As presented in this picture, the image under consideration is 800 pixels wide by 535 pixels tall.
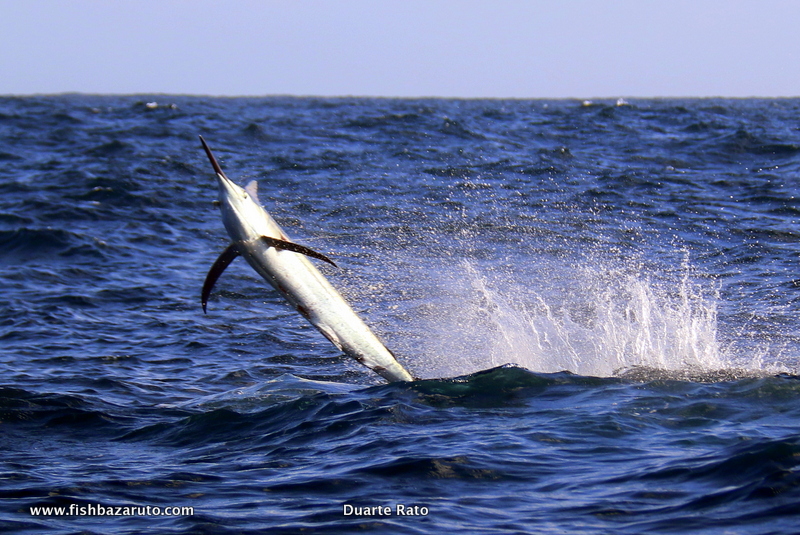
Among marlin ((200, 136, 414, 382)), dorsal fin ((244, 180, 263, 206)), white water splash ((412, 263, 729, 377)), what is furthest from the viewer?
white water splash ((412, 263, 729, 377))

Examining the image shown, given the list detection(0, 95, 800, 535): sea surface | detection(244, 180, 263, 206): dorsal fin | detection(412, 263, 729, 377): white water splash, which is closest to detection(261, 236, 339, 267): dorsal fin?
detection(244, 180, 263, 206): dorsal fin

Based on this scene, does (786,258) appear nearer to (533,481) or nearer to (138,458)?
(533,481)

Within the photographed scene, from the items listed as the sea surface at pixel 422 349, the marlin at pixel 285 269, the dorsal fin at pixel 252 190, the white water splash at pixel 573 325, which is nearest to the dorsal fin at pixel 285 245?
the marlin at pixel 285 269

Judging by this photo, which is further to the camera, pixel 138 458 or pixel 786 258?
pixel 786 258

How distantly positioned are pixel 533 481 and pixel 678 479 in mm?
899

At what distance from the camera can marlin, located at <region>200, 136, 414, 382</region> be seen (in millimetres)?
5742

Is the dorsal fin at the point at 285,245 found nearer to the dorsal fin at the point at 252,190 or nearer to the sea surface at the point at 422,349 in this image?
the dorsal fin at the point at 252,190

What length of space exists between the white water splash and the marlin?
2639 millimetres

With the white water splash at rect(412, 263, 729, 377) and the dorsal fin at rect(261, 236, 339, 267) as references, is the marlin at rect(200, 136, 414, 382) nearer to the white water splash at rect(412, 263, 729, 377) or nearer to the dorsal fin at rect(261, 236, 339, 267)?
the dorsal fin at rect(261, 236, 339, 267)

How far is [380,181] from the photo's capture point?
63.6 ft

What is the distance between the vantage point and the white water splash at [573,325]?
8654mm

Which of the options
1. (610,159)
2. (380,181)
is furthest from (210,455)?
(610,159)

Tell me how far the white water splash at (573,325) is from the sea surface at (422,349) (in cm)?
5

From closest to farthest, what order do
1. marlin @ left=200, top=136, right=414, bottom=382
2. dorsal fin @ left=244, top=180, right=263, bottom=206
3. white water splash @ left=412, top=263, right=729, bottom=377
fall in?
marlin @ left=200, top=136, right=414, bottom=382
dorsal fin @ left=244, top=180, right=263, bottom=206
white water splash @ left=412, top=263, right=729, bottom=377
